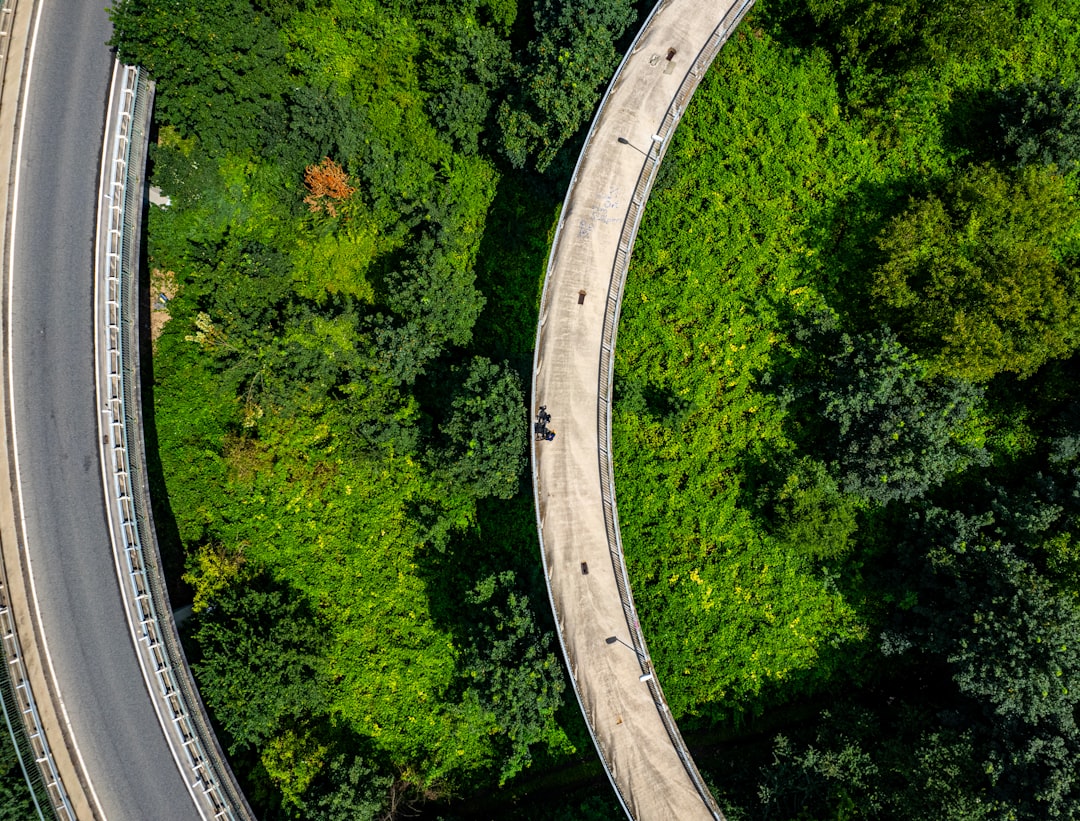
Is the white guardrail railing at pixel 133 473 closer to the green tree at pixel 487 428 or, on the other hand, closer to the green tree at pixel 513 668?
the green tree at pixel 513 668

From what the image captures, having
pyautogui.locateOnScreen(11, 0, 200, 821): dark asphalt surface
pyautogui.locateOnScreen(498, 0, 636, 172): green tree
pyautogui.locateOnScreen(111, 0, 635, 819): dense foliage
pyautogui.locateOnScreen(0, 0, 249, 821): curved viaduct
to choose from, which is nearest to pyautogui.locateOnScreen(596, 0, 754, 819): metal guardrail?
pyautogui.locateOnScreen(498, 0, 636, 172): green tree

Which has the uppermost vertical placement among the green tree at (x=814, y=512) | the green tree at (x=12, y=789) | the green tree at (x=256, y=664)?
the green tree at (x=814, y=512)

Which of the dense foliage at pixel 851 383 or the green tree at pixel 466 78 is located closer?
the dense foliage at pixel 851 383

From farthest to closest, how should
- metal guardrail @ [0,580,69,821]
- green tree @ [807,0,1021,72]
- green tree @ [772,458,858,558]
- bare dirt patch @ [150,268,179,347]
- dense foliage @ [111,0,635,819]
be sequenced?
bare dirt patch @ [150,268,179,347]
green tree @ [772,458,858,558]
dense foliage @ [111,0,635,819]
green tree @ [807,0,1021,72]
metal guardrail @ [0,580,69,821]

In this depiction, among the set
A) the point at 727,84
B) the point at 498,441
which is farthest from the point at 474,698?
the point at 727,84

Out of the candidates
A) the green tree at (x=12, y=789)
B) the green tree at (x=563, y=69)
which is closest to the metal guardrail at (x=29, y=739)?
the green tree at (x=12, y=789)

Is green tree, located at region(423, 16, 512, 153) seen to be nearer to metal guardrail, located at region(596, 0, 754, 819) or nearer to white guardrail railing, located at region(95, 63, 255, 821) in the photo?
metal guardrail, located at region(596, 0, 754, 819)

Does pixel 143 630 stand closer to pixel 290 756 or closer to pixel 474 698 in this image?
pixel 290 756
